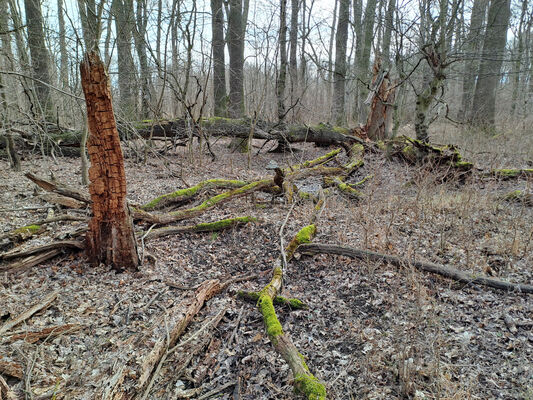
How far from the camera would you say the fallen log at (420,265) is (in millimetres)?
3400

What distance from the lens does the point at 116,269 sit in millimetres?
3877

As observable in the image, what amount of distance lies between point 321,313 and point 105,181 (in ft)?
8.87

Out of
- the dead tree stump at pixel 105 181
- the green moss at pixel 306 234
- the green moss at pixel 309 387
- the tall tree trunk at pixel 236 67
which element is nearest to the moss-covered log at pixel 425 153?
the green moss at pixel 306 234

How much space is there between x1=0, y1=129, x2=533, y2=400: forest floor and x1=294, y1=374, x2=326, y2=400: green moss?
17 centimetres

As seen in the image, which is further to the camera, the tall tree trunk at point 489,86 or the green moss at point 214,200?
the tall tree trunk at point 489,86

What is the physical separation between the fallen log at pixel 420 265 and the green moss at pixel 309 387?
1.56 m

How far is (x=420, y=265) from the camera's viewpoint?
381 cm

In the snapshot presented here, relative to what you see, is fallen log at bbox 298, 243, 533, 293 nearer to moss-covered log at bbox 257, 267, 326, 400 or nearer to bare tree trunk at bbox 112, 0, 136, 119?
moss-covered log at bbox 257, 267, 326, 400

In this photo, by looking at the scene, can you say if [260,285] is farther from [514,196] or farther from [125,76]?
[125,76]

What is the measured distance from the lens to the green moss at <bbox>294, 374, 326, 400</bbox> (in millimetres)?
2164

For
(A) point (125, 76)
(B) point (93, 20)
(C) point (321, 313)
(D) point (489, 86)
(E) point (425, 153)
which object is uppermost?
(B) point (93, 20)

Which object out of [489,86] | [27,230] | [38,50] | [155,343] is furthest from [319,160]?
[489,86]

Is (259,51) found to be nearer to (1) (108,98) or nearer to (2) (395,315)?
(1) (108,98)

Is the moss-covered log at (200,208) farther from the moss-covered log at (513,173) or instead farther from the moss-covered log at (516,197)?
the moss-covered log at (513,173)
